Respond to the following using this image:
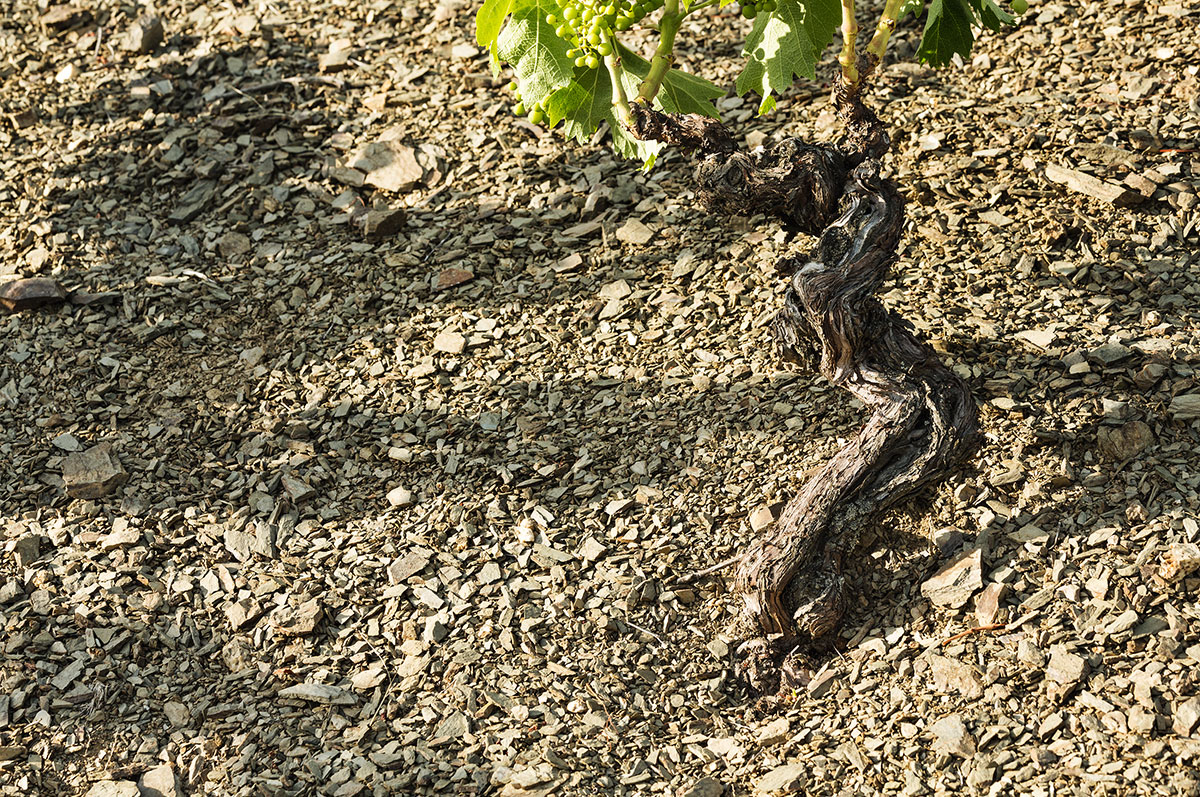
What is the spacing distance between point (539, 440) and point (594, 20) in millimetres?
1619

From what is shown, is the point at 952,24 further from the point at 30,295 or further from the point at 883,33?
the point at 30,295

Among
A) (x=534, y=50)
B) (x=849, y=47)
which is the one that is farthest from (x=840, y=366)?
(x=534, y=50)

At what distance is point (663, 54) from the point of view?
134 inches

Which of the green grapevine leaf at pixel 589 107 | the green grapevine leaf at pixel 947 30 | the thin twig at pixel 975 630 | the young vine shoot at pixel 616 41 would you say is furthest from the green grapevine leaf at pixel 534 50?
the thin twig at pixel 975 630

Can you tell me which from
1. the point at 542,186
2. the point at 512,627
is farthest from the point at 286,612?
the point at 542,186

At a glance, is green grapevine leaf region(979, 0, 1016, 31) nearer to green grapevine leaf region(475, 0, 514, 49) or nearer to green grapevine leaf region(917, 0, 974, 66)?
green grapevine leaf region(917, 0, 974, 66)

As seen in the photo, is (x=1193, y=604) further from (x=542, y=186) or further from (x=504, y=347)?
(x=542, y=186)

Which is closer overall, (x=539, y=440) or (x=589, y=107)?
(x=589, y=107)

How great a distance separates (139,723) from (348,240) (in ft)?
7.70

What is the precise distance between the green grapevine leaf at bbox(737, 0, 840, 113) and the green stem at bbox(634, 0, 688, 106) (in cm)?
24

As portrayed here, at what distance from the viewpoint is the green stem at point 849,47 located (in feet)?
10.6

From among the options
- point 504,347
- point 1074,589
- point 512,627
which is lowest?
point 512,627

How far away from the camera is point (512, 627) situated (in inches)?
141

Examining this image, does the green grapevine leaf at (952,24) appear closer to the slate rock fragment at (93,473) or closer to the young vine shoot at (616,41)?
the young vine shoot at (616,41)
